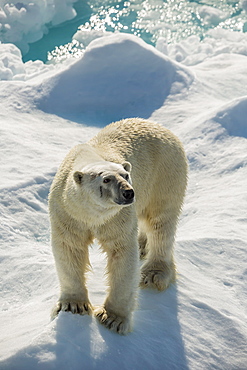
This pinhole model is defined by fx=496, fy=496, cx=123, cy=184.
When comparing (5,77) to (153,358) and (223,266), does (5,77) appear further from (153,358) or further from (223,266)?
(153,358)

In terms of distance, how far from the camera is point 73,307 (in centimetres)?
332

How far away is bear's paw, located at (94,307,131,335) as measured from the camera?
3279 millimetres

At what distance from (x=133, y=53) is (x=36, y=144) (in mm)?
2818

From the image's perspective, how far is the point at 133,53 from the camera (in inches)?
348

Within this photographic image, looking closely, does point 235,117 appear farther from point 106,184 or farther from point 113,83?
point 106,184

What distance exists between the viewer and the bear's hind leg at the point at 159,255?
3.96m

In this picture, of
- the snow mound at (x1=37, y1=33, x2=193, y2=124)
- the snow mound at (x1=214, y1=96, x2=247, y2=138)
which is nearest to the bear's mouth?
the snow mound at (x1=214, y1=96, x2=247, y2=138)

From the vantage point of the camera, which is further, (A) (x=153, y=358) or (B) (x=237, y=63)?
(B) (x=237, y=63)

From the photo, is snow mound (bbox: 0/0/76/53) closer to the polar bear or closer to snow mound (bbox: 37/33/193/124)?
snow mound (bbox: 37/33/193/124)

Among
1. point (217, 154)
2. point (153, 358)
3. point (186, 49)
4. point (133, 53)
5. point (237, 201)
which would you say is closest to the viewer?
point (153, 358)

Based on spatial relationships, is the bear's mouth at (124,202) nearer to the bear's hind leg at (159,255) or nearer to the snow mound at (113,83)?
the bear's hind leg at (159,255)

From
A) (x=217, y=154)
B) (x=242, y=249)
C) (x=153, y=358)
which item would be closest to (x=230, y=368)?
(x=153, y=358)

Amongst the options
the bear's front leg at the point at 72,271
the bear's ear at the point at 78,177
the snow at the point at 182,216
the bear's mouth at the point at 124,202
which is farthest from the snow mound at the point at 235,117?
the bear's mouth at the point at 124,202

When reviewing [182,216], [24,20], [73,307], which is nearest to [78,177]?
[73,307]
